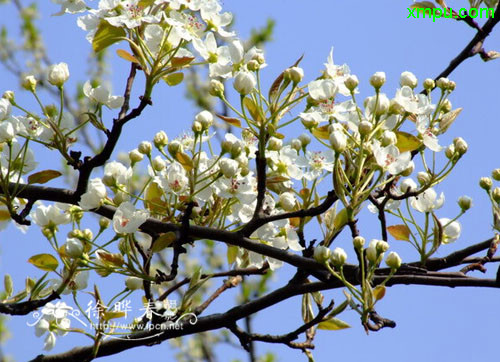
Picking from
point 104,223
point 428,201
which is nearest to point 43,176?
point 104,223

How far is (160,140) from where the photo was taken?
164 centimetres

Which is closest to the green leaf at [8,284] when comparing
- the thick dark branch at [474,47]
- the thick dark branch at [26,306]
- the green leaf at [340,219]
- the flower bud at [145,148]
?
the thick dark branch at [26,306]

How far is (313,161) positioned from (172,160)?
33 centimetres

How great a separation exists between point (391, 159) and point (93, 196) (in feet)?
2.03

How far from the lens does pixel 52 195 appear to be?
161 cm

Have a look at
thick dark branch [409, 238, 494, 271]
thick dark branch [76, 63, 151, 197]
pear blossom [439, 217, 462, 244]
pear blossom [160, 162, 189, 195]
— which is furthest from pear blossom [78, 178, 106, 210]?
pear blossom [439, 217, 462, 244]

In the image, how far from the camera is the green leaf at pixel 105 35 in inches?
61.2

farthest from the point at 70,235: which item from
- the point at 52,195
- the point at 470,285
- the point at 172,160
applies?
the point at 470,285

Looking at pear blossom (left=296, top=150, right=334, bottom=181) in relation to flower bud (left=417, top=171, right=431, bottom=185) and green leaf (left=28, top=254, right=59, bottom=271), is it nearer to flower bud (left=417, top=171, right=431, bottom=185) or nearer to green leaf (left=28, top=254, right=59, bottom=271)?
flower bud (left=417, top=171, right=431, bottom=185)

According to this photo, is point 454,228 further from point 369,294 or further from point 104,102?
point 104,102

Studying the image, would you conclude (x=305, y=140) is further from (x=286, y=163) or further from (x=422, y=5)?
(x=422, y=5)

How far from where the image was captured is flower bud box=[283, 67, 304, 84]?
153 centimetres

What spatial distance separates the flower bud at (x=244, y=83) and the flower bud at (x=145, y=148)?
0.90 feet

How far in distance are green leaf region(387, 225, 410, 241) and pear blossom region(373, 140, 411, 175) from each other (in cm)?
23
